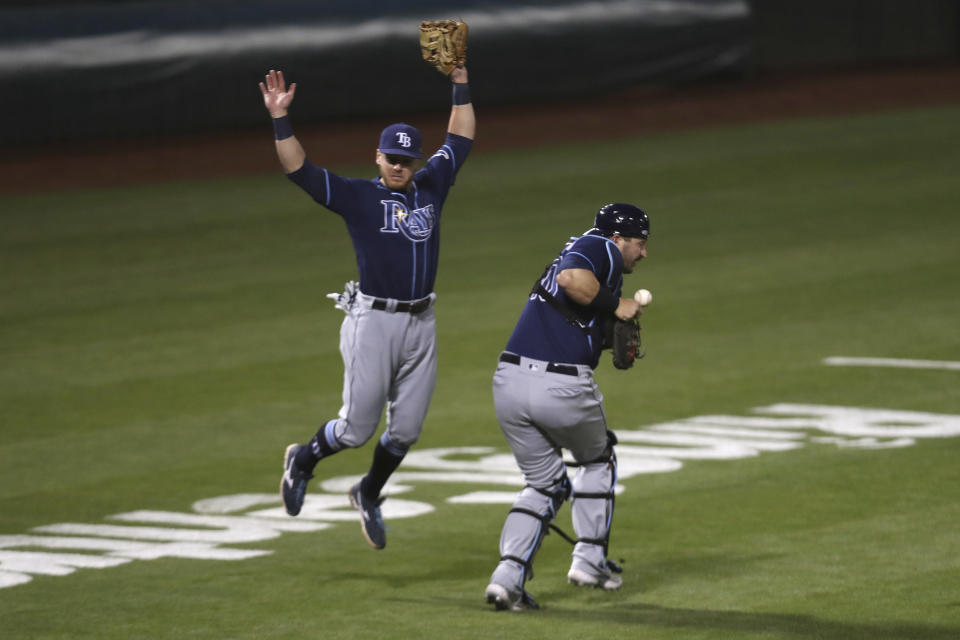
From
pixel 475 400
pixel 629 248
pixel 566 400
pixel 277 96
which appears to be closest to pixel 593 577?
pixel 566 400

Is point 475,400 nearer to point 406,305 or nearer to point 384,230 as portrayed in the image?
point 406,305

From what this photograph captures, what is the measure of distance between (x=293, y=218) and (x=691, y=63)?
12.6 metres

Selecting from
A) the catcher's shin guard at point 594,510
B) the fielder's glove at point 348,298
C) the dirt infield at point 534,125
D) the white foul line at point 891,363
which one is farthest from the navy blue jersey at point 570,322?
the dirt infield at point 534,125

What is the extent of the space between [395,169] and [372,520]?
160 centimetres

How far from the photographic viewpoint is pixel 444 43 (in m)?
8.48

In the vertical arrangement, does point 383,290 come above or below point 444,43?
below

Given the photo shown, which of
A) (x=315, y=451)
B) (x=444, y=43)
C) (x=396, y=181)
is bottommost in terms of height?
(x=315, y=451)

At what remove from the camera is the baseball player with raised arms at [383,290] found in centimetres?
801

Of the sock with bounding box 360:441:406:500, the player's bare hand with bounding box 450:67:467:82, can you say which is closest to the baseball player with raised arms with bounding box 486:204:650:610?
the sock with bounding box 360:441:406:500

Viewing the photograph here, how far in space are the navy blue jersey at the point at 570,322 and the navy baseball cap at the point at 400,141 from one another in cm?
95

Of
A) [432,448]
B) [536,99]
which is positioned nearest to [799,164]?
[536,99]

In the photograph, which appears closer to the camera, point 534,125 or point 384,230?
point 384,230

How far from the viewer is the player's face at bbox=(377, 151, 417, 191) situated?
810cm

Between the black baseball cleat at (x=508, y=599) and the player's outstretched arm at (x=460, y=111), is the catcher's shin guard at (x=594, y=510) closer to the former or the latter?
the black baseball cleat at (x=508, y=599)
